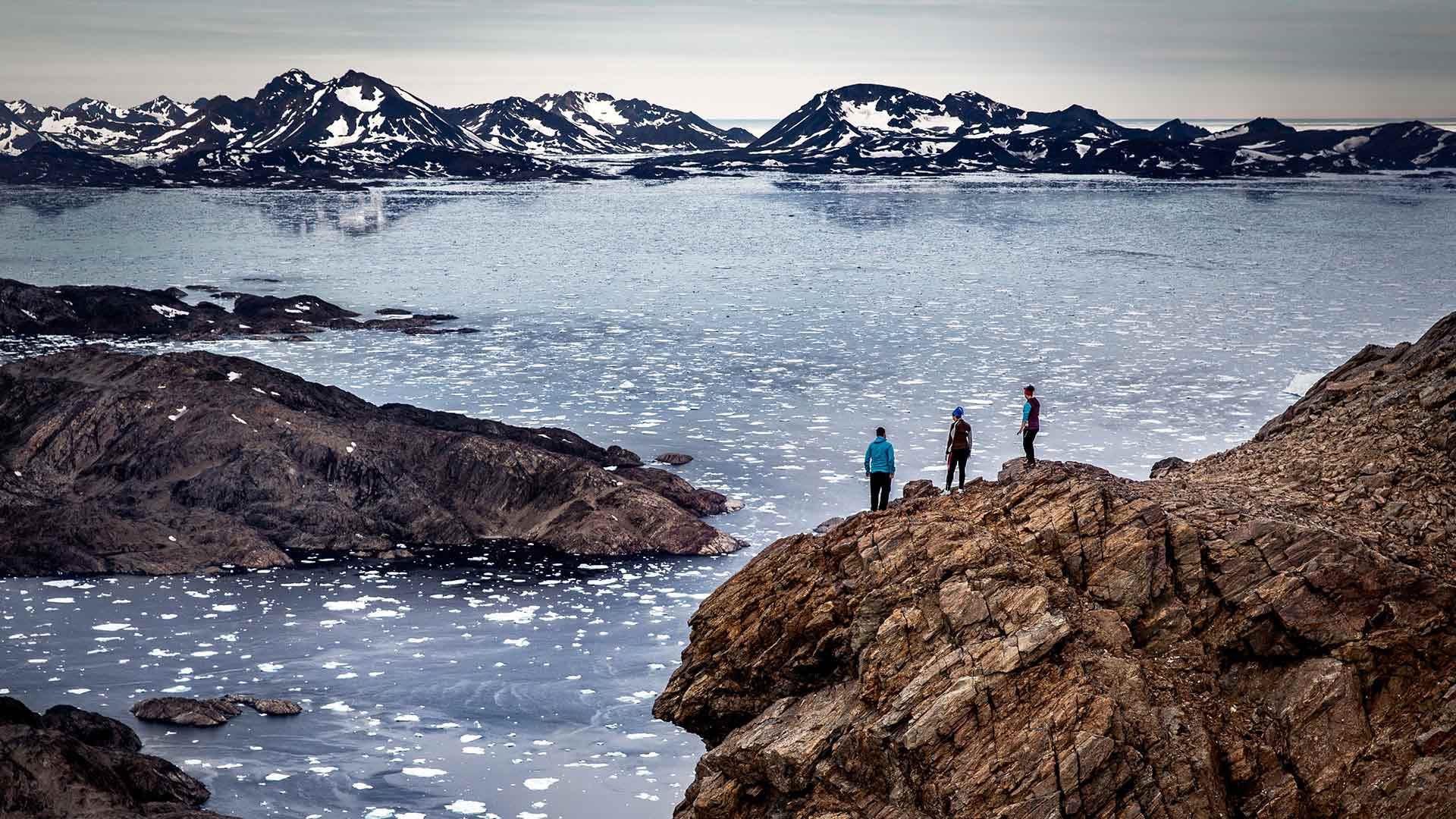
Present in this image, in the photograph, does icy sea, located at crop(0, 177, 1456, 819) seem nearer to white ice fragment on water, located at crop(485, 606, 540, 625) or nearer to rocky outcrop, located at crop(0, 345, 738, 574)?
white ice fragment on water, located at crop(485, 606, 540, 625)

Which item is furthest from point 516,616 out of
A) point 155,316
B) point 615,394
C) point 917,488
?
point 155,316

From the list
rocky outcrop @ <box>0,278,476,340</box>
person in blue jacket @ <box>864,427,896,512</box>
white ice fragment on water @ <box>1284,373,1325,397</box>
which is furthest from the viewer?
rocky outcrop @ <box>0,278,476,340</box>

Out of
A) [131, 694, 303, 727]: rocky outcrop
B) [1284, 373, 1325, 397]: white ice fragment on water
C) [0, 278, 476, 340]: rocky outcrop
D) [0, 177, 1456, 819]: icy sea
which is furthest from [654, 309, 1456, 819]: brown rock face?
[0, 278, 476, 340]: rocky outcrop

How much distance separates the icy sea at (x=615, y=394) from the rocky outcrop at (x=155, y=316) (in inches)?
119

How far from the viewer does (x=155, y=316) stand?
5469 cm

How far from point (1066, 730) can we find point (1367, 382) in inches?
362

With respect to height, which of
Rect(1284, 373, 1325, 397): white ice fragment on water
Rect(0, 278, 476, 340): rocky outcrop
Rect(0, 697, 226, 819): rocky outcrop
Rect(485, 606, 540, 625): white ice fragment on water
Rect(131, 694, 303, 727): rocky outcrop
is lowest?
Rect(485, 606, 540, 625): white ice fragment on water

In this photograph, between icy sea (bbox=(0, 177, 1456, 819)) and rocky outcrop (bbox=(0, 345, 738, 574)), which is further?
rocky outcrop (bbox=(0, 345, 738, 574))

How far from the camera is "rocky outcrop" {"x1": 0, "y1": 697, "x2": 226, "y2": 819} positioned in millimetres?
14711

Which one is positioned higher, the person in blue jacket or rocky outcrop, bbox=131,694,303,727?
the person in blue jacket

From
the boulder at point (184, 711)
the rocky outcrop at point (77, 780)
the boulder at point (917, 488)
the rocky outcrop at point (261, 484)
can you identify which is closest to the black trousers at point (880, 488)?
the boulder at point (917, 488)

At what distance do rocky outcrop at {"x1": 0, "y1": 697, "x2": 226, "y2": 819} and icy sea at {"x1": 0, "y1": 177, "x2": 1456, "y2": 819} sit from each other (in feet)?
2.85

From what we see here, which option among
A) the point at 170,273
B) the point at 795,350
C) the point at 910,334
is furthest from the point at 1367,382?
the point at 170,273

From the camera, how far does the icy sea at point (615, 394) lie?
18.6 m
